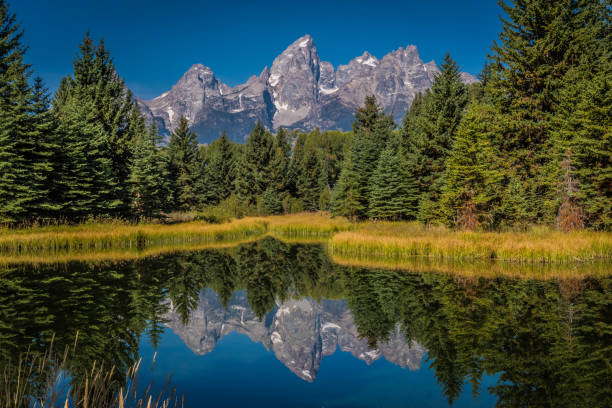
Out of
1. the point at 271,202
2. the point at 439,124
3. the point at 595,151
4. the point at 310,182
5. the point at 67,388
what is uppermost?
the point at 439,124

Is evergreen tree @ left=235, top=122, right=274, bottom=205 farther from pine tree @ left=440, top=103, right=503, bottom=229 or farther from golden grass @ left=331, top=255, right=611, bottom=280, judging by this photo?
golden grass @ left=331, top=255, right=611, bottom=280

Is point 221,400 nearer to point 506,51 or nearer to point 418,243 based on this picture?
point 418,243

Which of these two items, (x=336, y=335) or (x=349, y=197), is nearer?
(x=336, y=335)

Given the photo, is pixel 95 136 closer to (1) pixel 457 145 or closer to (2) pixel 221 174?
(1) pixel 457 145

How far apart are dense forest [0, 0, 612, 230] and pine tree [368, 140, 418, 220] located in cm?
15

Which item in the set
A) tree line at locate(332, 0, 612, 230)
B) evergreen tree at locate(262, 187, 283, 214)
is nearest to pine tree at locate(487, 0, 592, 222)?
tree line at locate(332, 0, 612, 230)

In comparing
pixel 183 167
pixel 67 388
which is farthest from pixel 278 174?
pixel 67 388

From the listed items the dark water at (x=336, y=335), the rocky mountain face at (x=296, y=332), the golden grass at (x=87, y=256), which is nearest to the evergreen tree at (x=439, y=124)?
the dark water at (x=336, y=335)

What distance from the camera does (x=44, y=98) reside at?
28.4 metres

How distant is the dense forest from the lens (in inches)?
982

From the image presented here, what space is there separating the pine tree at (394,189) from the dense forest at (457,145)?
0.48ft

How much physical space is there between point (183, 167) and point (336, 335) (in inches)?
2038

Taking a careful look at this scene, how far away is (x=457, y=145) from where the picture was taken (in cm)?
2645

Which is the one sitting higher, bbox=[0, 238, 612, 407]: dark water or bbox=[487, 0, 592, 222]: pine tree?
bbox=[487, 0, 592, 222]: pine tree
